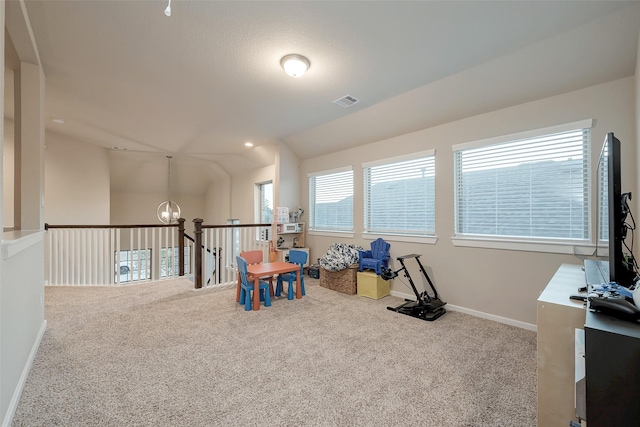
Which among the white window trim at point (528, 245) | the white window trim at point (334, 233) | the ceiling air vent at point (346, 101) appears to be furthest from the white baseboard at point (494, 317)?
the ceiling air vent at point (346, 101)

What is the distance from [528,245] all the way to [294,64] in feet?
10.3

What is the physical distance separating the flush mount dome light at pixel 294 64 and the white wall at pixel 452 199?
2.05 metres

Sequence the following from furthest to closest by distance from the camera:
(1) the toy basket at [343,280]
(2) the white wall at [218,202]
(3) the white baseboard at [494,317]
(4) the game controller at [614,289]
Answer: (2) the white wall at [218,202] < (1) the toy basket at [343,280] < (3) the white baseboard at [494,317] < (4) the game controller at [614,289]

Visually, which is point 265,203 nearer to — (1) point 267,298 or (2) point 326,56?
(1) point 267,298

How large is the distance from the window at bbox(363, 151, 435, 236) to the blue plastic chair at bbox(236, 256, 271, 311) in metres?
1.99

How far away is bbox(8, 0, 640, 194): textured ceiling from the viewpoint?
2033 mm

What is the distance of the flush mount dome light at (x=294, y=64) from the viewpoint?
255 centimetres

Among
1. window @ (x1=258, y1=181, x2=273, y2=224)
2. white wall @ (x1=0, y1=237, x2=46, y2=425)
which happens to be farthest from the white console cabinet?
window @ (x1=258, y1=181, x2=273, y2=224)

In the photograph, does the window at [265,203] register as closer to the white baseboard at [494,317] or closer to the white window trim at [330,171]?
the white window trim at [330,171]

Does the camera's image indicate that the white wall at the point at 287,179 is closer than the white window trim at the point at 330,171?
No

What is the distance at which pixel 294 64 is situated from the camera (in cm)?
257

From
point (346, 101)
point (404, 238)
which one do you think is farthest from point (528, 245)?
point (346, 101)

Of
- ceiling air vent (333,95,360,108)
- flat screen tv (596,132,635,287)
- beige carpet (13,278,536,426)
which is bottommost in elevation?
beige carpet (13,278,536,426)

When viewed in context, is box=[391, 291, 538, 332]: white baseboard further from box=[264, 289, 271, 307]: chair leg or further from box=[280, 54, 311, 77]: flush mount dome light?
box=[280, 54, 311, 77]: flush mount dome light
